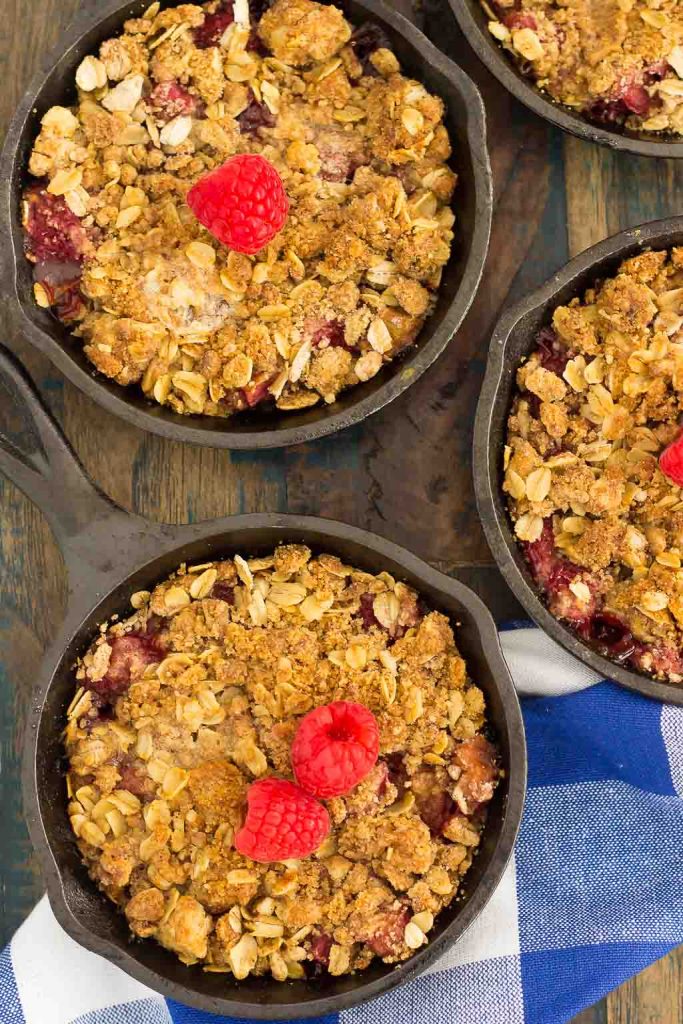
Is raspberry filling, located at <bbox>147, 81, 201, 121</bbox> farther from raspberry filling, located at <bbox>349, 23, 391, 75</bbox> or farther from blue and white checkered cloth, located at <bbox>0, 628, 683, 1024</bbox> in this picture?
blue and white checkered cloth, located at <bbox>0, 628, 683, 1024</bbox>

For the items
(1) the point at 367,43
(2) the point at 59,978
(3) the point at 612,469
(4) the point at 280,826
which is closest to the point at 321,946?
(4) the point at 280,826

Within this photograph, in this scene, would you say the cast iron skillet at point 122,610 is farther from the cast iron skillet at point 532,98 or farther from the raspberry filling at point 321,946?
the cast iron skillet at point 532,98

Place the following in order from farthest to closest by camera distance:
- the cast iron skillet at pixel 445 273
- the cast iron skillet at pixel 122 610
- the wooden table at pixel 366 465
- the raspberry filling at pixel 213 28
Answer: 1. the wooden table at pixel 366 465
2. the raspberry filling at pixel 213 28
3. the cast iron skillet at pixel 445 273
4. the cast iron skillet at pixel 122 610

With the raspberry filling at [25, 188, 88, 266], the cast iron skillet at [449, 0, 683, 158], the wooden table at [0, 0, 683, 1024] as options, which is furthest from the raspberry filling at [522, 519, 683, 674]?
the raspberry filling at [25, 188, 88, 266]

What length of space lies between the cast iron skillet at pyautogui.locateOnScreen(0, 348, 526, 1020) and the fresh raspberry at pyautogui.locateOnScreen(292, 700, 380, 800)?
1.01ft

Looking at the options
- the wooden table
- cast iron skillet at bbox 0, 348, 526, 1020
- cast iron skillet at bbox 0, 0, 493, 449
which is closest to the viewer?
cast iron skillet at bbox 0, 348, 526, 1020

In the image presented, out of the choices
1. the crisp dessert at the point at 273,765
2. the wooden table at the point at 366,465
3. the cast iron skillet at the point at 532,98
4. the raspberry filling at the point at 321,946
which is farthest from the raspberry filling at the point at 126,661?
the cast iron skillet at the point at 532,98

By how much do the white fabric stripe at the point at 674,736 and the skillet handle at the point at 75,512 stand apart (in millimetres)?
1178

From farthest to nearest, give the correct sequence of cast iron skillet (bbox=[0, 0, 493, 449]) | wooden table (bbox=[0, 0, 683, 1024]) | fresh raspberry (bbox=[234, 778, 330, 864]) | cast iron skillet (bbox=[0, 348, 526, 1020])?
wooden table (bbox=[0, 0, 683, 1024]), cast iron skillet (bbox=[0, 0, 493, 449]), cast iron skillet (bbox=[0, 348, 526, 1020]), fresh raspberry (bbox=[234, 778, 330, 864])

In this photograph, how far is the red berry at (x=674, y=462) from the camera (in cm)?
221

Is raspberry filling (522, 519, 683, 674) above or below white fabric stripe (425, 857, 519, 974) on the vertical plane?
above

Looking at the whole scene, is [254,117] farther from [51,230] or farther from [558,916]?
[558,916]

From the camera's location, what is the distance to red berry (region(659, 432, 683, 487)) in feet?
7.26

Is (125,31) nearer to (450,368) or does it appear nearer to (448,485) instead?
(450,368)
